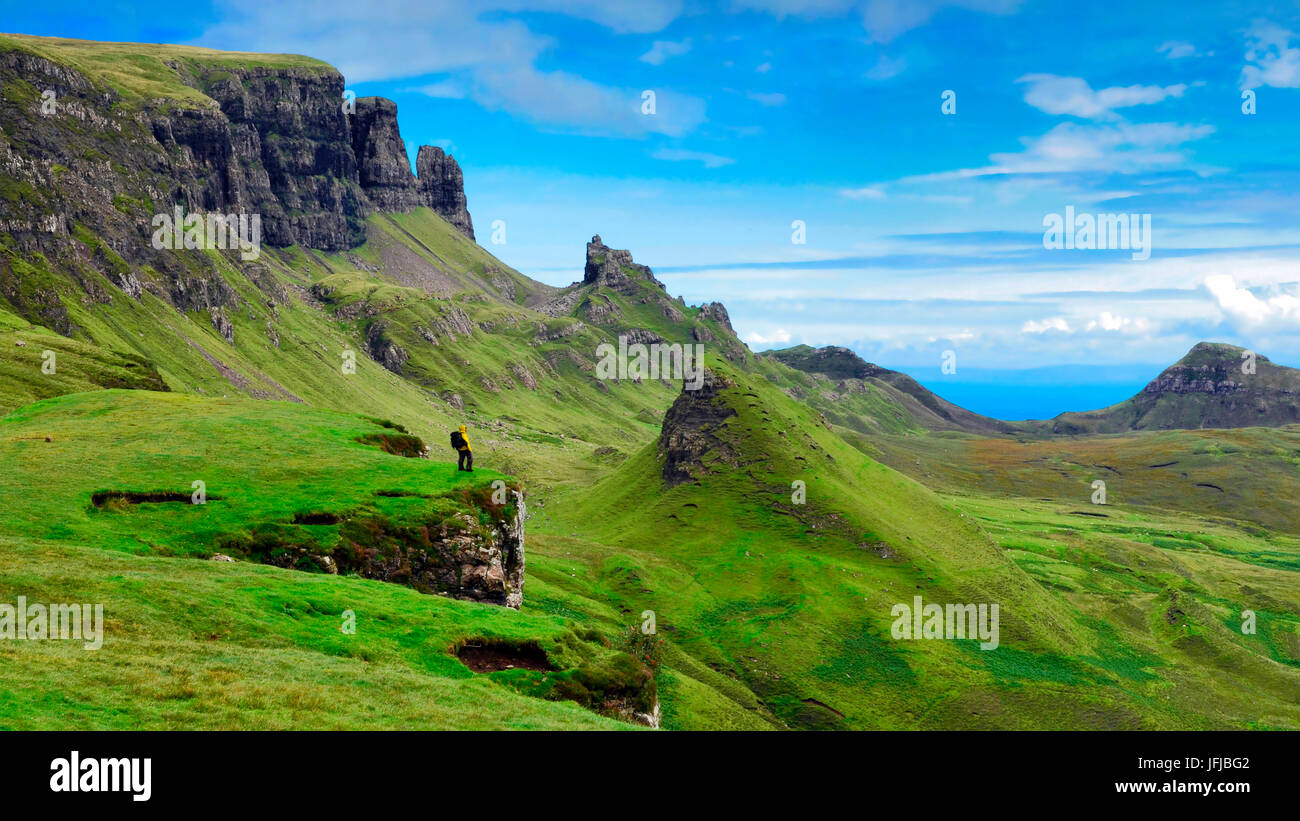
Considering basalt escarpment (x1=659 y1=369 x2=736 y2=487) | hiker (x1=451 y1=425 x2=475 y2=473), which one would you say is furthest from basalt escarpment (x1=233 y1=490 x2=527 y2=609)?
basalt escarpment (x1=659 y1=369 x2=736 y2=487)

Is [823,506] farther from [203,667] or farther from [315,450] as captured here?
[203,667]

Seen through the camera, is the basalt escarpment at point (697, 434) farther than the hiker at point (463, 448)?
Yes

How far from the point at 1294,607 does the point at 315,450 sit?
250m

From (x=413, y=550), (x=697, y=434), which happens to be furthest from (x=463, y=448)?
(x=697, y=434)

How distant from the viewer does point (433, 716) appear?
2762 cm

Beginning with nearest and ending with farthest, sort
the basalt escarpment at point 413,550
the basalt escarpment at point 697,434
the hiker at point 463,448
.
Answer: the basalt escarpment at point 413,550 → the hiker at point 463,448 → the basalt escarpment at point 697,434

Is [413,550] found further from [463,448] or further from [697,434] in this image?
[697,434]

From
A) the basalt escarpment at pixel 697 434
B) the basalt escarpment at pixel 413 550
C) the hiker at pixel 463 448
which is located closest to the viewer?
the basalt escarpment at pixel 413 550

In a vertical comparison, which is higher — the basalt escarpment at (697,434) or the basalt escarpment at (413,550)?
the basalt escarpment at (697,434)

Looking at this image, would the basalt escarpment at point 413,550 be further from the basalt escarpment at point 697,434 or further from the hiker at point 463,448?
the basalt escarpment at point 697,434

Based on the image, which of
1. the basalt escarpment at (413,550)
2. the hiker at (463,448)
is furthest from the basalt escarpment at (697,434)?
the basalt escarpment at (413,550)

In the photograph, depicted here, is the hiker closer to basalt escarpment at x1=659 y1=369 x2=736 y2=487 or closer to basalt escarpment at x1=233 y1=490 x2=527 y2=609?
basalt escarpment at x1=233 y1=490 x2=527 y2=609
